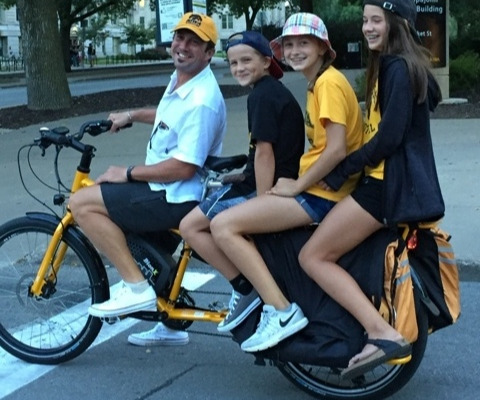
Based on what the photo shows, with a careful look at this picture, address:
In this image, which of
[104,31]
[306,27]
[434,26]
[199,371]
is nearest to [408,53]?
[306,27]

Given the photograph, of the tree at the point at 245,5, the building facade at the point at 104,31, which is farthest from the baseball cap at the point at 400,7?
the tree at the point at 245,5

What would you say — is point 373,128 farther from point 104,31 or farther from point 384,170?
point 104,31

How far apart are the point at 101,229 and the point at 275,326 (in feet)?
3.51

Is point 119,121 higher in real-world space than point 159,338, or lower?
higher

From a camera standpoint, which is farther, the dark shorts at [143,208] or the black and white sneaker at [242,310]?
the dark shorts at [143,208]

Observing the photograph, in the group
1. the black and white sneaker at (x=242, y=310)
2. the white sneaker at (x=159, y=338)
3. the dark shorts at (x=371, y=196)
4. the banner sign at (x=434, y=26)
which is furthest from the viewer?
the banner sign at (x=434, y=26)

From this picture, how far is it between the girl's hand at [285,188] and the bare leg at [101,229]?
96cm

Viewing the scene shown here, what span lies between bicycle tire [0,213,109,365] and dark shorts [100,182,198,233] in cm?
36

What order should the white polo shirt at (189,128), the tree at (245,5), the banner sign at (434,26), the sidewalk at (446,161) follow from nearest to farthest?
the white polo shirt at (189,128), the sidewalk at (446,161), the banner sign at (434,26), the tree at (245,5)

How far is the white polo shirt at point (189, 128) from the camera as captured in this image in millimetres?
4230

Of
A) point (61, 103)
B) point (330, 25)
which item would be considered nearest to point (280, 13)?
point (330, 25)

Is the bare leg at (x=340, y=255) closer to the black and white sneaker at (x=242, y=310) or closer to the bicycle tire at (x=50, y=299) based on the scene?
the black and white sneaker at (x=242, y=310)

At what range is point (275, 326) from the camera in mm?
3932

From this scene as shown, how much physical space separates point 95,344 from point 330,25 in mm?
39537
